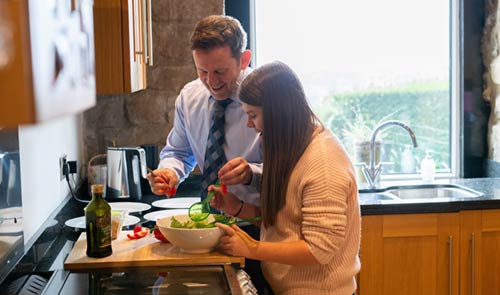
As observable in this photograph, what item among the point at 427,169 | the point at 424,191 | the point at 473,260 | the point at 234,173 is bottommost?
the point at 473,260

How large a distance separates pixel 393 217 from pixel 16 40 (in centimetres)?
249

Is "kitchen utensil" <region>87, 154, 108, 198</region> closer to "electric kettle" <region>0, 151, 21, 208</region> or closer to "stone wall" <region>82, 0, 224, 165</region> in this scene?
"stone wall" <region>82, 0, 224, 165</region>

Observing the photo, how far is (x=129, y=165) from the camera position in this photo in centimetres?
299

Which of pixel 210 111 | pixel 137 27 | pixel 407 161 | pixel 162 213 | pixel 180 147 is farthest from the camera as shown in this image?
pixel 407 161

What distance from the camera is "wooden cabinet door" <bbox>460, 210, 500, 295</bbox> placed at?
2.88 meters

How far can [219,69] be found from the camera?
204cm

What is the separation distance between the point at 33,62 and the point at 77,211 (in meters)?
2.22

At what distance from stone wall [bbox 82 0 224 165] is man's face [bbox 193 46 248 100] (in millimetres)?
1195

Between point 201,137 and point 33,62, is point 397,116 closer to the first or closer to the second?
point 201,137

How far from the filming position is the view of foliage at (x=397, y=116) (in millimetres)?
3611

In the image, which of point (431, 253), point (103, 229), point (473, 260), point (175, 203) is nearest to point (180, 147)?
point (175, 203)

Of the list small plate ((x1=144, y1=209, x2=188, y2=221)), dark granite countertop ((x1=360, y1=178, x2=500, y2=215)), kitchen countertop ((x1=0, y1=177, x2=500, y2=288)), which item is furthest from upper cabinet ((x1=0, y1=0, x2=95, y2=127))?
dark granite countertop ((x1=360, y1=178, x2=500, y2=215))

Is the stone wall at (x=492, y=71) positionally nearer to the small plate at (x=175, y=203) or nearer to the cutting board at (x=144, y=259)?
the small plate at (x=175, y=203)

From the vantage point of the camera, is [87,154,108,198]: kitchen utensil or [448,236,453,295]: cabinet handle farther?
[87,154,108,198]: kitchen utensil
